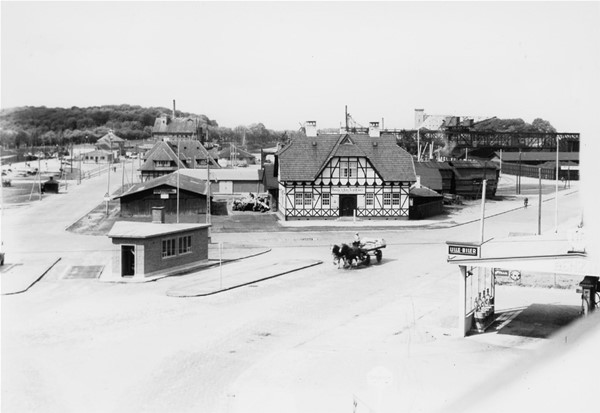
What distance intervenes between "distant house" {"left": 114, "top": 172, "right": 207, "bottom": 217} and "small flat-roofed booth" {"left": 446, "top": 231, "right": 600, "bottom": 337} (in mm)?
30416

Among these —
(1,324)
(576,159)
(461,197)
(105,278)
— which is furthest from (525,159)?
(1,324)

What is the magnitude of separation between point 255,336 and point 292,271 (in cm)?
964

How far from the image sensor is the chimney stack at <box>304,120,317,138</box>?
48222 millimetres

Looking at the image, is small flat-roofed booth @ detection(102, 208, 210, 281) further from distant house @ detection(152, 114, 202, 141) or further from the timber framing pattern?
distant house @ detection(152, 114, 202, 141)

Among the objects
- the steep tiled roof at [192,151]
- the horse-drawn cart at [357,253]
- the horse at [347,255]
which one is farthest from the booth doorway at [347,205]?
the steep tiled roof at [192,151]

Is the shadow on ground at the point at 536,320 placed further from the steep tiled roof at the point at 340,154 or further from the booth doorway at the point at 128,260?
the steep tiled roof at the point at 340,154

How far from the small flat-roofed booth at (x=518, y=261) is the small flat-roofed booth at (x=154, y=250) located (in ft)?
40.6

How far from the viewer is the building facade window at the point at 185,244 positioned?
2884 cm

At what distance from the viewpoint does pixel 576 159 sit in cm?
9431

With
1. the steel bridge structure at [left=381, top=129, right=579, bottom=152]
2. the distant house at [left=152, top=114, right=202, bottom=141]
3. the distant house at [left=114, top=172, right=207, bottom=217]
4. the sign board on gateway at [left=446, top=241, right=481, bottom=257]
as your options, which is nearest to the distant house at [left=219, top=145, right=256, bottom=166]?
the steel bridge structure at [left=381, top=129, right=579, bottom=152]

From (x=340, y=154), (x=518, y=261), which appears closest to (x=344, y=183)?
(x=340, y=154)

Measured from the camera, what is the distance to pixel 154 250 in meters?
27.1

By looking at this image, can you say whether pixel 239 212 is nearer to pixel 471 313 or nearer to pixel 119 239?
pixel 119 239

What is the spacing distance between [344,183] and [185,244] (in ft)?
63.9
